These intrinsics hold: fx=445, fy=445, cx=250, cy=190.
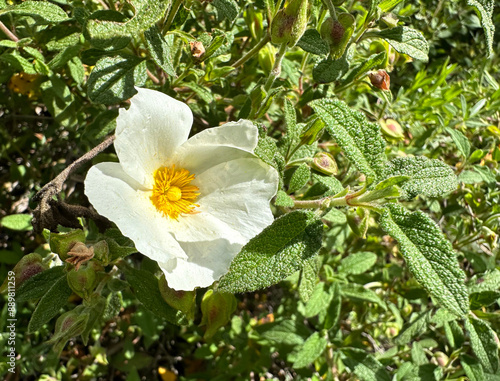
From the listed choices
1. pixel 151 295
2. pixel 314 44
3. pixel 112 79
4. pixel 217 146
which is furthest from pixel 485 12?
pixel 151 295

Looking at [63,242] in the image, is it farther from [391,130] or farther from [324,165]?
[391,130]

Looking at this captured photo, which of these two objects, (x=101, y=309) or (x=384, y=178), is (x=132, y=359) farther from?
(x=384, y=178)

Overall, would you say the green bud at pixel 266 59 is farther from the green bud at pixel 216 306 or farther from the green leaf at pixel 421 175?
the green bud at pixel 216 306

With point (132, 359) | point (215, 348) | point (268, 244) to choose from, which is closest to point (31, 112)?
Answer: point (132, 359)

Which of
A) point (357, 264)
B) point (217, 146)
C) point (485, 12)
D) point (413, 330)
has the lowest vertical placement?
point (413, 330)

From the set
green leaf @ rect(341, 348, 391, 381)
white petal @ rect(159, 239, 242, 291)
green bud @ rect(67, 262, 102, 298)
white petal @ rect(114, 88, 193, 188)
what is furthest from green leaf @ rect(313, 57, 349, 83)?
green leaf @ rect(341, 348, 391, 381)
